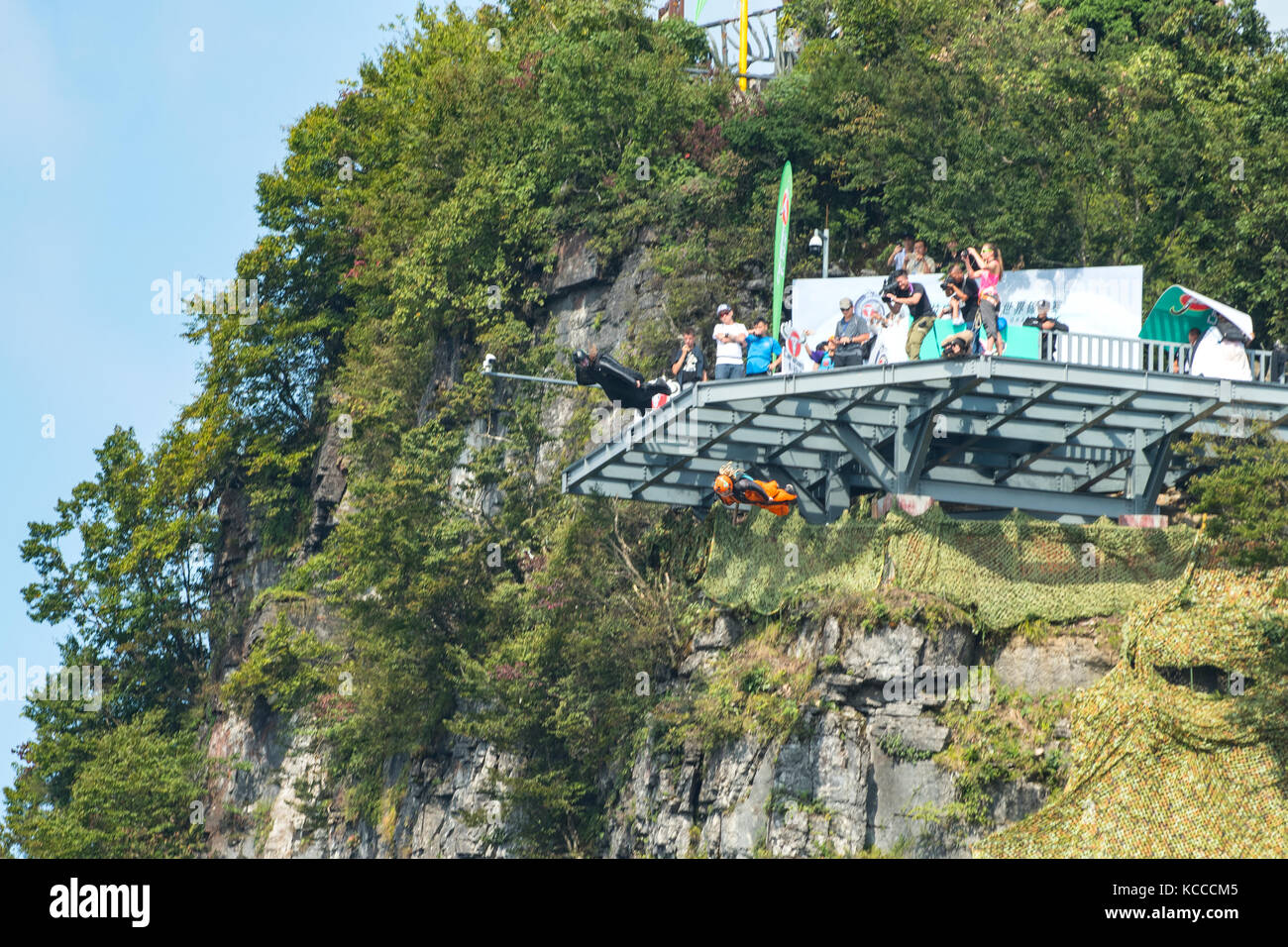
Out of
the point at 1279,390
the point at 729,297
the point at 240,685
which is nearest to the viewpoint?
the point at 1279,390

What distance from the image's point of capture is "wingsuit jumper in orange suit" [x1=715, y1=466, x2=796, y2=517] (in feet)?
126

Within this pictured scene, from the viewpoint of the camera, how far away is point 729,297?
1857 inches

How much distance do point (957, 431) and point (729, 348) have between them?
4686 millimetres

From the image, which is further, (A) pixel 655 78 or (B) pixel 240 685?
(B) pixel 240 685

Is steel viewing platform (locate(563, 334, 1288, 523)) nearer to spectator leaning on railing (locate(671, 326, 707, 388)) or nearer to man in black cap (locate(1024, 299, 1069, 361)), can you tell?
man in black cap (locate(1024, 299, 1069, 361))

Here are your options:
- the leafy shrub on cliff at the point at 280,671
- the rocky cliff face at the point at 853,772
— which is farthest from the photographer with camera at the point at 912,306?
the leafy shrub on cliff at the point at 280,671

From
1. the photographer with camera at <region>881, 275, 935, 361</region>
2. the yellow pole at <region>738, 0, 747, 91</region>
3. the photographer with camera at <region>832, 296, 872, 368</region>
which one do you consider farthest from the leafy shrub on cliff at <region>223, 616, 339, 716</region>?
the photographer with camera at <region>881, 275, 935, 361</region>

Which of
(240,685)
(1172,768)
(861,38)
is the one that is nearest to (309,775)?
(240,685)

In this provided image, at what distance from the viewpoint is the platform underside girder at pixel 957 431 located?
34.1m

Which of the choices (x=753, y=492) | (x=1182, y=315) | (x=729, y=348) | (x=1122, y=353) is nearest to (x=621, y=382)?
(x=729, y=348)

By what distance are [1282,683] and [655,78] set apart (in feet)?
91.0

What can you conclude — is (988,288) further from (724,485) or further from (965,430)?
(724,485)

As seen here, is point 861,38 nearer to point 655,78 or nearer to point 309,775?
point 655,78

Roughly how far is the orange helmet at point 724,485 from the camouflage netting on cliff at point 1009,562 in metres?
2.14
